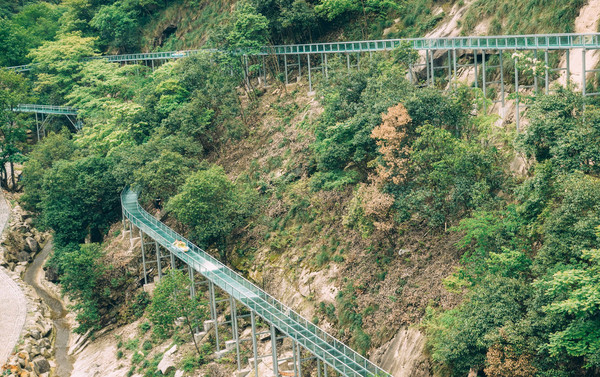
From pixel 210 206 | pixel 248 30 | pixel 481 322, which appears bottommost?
pixel 481 322

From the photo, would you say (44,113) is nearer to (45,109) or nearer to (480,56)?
(45,109)

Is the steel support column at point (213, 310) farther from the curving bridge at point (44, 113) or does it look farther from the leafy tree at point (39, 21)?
the leafy tree at point (39, 21)

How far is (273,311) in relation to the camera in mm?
37375

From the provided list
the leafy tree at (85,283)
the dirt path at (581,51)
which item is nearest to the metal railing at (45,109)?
the leafy tree at (85,283)

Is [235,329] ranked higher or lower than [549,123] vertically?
lower

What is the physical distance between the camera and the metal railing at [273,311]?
32688 millimetres

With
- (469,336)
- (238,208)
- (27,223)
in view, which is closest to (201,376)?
(238,208)

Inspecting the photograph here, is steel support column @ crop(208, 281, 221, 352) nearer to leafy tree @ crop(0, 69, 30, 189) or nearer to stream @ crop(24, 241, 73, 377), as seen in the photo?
stream @ crop(24, 241, 73, 377)

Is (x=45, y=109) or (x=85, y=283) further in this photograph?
(x=45, y=109)

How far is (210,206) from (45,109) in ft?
133

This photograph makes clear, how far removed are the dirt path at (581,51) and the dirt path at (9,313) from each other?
116 ft

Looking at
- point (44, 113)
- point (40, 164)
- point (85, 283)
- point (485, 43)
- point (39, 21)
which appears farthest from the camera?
point (39, 21)

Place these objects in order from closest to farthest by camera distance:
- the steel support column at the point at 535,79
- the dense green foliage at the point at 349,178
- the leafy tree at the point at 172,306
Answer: the dense green foliage at the point at 349,178
the steel support column at the point at 535,79
the leafy tree at the point at 172,306

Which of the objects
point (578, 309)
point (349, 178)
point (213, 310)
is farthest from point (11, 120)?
point (578, 309)
